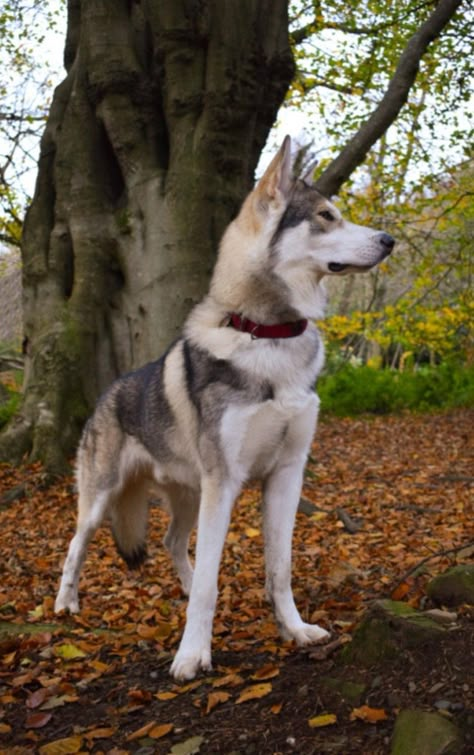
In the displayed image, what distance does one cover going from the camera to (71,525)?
755 centimetres

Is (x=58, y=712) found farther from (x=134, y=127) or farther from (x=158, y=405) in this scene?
(x=134, y=127)

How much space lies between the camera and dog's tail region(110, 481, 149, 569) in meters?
5.12

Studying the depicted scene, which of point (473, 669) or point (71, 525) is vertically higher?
point (473, 669)

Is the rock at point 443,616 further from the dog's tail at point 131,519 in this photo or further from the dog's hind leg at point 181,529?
the dog's tail at point 131,519

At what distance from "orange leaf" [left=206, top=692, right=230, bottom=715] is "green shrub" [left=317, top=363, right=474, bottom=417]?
13236mm

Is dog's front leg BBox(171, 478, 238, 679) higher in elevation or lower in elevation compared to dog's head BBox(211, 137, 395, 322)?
lower

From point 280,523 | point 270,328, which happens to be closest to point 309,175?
point 270,328

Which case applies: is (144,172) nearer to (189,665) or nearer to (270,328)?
(270,328)

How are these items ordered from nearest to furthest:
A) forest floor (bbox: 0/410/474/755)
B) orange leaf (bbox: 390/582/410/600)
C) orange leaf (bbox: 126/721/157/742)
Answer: forest floor (bbox: 0/410/474/755)
orange leaf (bbox: 126/721/157/742)
orange leaf (bbox: 390/582/410/600)

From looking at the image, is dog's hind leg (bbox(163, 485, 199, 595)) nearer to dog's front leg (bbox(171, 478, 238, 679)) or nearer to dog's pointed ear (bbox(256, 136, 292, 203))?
dog's front leg (bbox(171, 478, 238, 679))

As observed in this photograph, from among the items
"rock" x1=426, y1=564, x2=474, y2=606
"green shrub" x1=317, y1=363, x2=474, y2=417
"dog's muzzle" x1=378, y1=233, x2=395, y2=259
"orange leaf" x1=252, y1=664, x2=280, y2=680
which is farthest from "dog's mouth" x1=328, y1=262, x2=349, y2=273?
"green shrub" x1=317, y1=363, x2=474, y2=417

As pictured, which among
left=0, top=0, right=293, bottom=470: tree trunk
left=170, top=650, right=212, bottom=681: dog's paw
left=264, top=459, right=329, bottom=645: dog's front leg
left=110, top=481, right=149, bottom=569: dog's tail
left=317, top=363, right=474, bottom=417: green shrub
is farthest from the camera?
left=317, top=363, right=474, bottom=417: green shrub

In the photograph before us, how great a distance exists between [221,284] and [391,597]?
1.91 metres

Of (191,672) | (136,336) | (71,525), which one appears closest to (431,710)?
(191,672)
